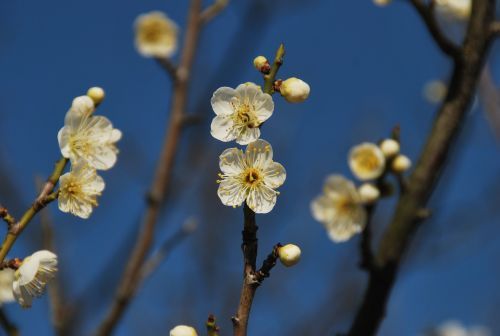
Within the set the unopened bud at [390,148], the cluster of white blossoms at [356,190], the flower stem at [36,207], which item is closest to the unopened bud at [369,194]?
the cluster of white blossoms at [356,190]

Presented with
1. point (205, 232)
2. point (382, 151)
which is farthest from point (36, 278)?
point (205, 232)

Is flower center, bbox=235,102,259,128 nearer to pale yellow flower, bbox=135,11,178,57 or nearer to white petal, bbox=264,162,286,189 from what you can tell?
white petal, bbox=264,162,286,189

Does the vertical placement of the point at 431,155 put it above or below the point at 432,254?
below

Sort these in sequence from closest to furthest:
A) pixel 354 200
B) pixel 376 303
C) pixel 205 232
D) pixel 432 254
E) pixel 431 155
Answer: pixel 376 303
pixel 431 155
pixel 354 200
pixel 432 254
pixel 205 232

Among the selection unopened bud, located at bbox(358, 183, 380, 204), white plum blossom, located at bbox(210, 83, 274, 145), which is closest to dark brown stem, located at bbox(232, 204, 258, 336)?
white plum blossom, located at bbox(210, 83, 274, 145)

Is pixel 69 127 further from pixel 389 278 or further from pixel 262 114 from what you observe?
pixel 389 278

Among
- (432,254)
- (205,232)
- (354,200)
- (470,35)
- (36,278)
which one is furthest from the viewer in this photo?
(205,232)

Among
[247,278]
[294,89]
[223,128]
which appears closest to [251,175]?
[223,128]
